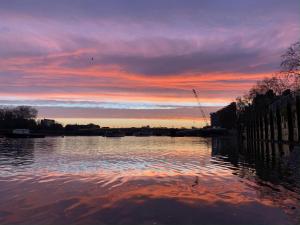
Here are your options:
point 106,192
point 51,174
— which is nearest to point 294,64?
point 51,174

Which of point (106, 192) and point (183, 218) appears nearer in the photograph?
point (183, 218)

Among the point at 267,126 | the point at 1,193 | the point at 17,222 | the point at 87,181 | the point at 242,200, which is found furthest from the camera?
the point at 267,126

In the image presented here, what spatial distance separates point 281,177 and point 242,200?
971cm

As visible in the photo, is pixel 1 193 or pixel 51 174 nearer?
pixel 1 193

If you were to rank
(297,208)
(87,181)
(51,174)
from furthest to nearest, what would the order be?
(51,174) → (87,181) → (297,208)

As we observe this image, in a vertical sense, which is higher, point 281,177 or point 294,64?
point 294,64

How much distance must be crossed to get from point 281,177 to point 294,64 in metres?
45.9

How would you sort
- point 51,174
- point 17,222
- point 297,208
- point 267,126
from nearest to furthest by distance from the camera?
point 17,222 < point 297,208 < point 51,174 < point 267,126

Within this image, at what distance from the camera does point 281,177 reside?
97.3ft

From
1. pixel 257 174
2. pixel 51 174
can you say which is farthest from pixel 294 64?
pixel 51 174

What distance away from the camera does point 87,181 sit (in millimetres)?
28031

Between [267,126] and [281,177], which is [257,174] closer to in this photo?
[281,177]

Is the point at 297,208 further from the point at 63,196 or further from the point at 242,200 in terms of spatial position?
the point at 63,196

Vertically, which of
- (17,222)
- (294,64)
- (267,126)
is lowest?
(17,222)
